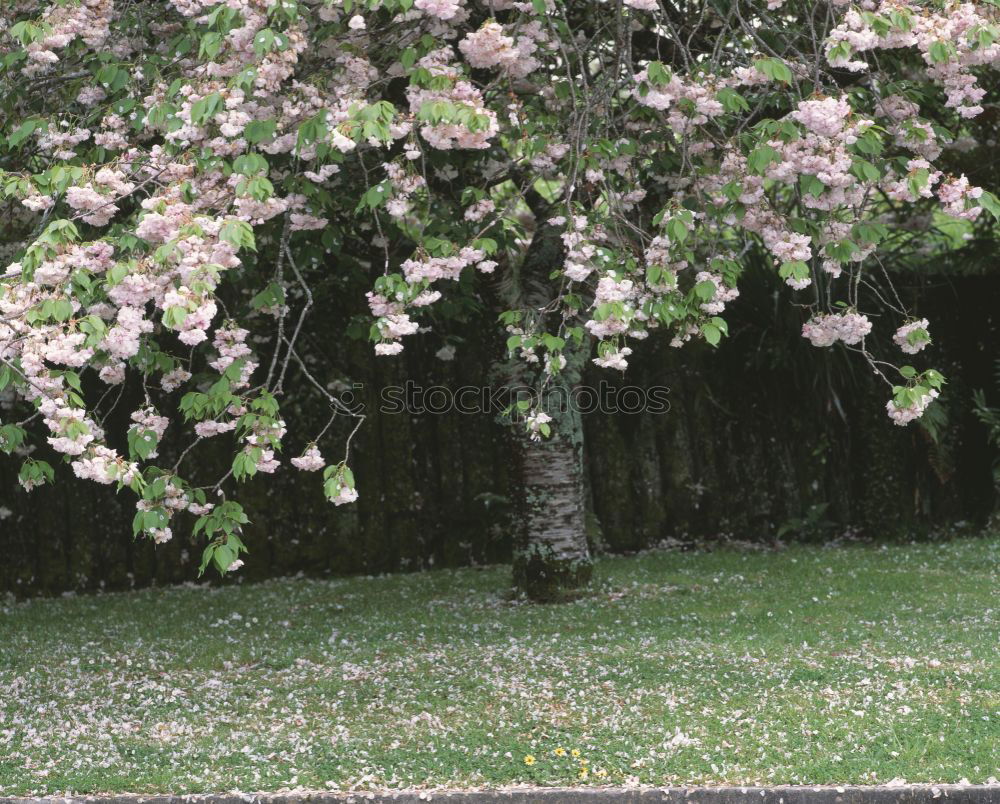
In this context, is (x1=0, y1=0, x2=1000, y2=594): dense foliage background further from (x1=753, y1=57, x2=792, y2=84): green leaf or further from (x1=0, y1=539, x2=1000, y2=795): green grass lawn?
(x1=0, y1=539, x2=1000, y2=795): green grass lawn

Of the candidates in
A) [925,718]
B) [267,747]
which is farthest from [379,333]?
[925,718]

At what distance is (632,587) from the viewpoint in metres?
8.59

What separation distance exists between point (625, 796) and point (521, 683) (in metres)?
1.55

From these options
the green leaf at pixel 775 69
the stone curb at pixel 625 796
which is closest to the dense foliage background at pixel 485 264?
the green leaf at pixel 775 69

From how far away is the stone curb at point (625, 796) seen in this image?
4.39m

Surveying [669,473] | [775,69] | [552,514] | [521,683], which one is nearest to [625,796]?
[521,683]

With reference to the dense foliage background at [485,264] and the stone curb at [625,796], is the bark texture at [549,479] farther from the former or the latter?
the stone curb at [625,796]

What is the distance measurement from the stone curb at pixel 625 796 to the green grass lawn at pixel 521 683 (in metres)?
0.10

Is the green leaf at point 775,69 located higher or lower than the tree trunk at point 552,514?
higher

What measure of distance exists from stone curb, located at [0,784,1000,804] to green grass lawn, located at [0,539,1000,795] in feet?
0.32

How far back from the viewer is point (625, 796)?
4480 mm

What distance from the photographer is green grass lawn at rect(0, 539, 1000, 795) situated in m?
4.82

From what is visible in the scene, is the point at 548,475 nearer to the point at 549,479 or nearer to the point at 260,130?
the point at 549,479

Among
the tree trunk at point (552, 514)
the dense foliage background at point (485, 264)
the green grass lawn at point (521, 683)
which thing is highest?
the dense foliage background at point (485, 264)
